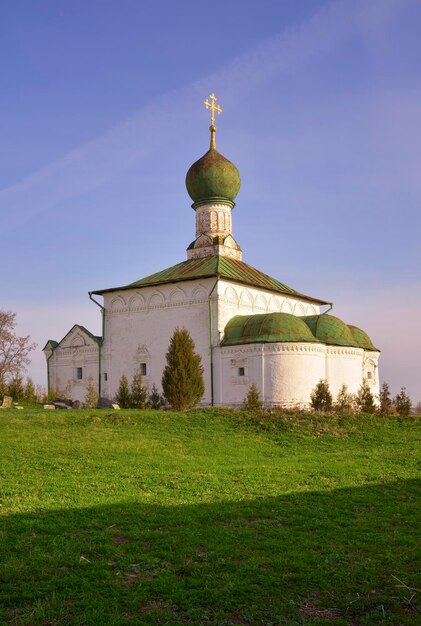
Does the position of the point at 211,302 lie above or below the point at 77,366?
above

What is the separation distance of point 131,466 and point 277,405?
1081 cm

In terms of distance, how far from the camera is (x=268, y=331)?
21.7 m

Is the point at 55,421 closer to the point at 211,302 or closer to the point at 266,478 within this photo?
the point at 266,478

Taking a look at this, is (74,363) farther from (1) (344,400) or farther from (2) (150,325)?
(1) (344,400)

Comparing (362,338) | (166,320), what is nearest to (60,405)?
(166,320)

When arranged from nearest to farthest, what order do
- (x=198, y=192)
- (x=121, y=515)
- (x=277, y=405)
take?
(x=121, y=515) < (x=277, y=405) < (x=198, y=192)

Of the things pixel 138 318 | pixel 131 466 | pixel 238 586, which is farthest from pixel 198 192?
pixel 238 586

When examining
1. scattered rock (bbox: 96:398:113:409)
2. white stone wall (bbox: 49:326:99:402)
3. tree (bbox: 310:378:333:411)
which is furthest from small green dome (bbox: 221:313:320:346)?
white stone wall (bbox: 49:326:99:402)

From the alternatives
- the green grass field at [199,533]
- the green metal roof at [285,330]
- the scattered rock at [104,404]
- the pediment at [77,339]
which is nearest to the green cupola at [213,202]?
the green metal roof at [285,330]

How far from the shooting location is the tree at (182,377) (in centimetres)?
2017

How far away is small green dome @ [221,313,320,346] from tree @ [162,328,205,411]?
223 cm

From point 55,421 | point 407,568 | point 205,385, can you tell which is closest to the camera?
point 407,568

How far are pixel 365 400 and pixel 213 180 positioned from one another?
10409mm

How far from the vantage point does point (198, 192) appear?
2700 cm
